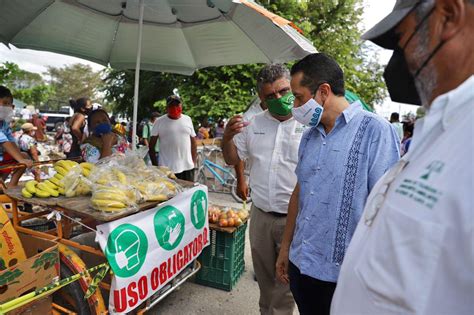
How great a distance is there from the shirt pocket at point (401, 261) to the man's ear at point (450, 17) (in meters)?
0.42

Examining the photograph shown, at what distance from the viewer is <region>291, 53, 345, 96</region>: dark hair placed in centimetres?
177

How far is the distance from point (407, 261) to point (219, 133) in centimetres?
1236

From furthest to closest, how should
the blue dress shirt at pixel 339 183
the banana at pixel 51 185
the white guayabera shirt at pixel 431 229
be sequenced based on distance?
the banana at pixel 51 185
the blue dress shirt at pixel 339 183
the white guayabera shirt at pixel 431 229

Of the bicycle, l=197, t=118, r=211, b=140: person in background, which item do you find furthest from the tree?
the bicycle

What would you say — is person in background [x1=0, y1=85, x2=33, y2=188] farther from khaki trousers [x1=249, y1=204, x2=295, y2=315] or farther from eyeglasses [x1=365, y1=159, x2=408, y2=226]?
eyeglasses [x1=365, y1=159, x2=408, y2=226]

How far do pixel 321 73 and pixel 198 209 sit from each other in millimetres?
1892

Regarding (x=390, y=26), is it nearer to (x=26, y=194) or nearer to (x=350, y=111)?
(x=350, y=111)

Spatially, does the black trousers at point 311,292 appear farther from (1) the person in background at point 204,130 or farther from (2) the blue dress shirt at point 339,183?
(1) the person in background at point 204,130

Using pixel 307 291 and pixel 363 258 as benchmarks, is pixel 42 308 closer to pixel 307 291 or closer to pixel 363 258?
pixel 307 291

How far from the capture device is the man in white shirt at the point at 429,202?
603 millimetres

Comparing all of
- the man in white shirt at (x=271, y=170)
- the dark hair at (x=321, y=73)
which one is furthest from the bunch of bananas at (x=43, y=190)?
the dark hair at (x=321, y=73)

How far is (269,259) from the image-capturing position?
104 inches

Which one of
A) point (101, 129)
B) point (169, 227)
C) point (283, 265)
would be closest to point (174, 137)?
point (101, 129)

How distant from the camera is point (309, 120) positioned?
184cm
